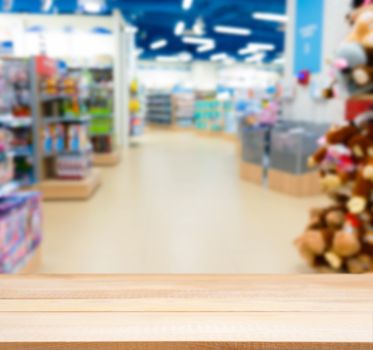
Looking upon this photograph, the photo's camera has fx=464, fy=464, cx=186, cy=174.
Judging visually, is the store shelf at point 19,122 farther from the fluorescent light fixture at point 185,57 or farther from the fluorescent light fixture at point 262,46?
the fluorescent light fixture at point 185,57

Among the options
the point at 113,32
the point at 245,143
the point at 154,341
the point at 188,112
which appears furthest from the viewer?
the point at 188,112

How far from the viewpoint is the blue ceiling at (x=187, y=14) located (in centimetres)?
1165

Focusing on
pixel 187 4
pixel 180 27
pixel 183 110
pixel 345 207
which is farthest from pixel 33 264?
pixel 183 110

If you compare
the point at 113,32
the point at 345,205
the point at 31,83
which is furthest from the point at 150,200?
the point at 113,32

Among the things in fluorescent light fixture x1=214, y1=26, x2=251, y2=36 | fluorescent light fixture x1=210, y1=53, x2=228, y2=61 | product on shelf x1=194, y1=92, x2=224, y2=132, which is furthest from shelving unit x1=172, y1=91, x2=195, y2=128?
fluorescent light fixture x1=210, y1=53, x2=228, y2=61

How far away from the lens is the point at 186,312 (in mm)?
795

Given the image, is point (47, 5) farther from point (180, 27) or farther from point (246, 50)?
point (246, 50)

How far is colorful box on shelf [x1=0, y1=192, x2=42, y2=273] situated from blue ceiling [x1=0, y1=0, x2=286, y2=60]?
7.92 metres

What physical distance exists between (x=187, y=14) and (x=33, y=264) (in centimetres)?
1277

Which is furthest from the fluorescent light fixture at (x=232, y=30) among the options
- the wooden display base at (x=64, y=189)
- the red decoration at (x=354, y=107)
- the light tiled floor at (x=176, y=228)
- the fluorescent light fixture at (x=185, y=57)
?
the red decoration at (x=354, y=107)

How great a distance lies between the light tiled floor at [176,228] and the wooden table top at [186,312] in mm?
2463

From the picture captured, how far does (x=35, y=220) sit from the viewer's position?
336 cm

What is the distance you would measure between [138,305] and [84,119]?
212 inches

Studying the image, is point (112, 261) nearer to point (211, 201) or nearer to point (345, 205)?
point (345, 205)
